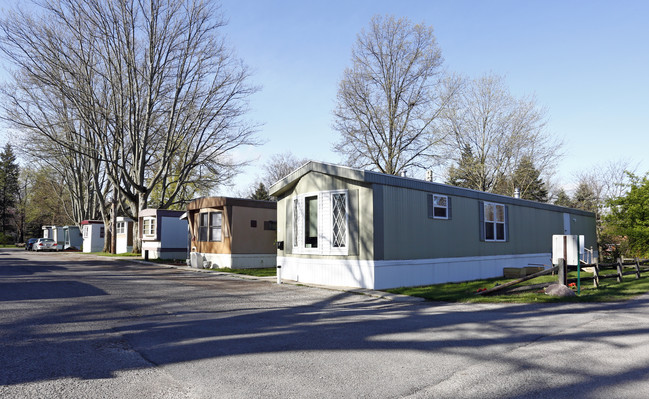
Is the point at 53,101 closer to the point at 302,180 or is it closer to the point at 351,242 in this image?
Result: the point at 302,180

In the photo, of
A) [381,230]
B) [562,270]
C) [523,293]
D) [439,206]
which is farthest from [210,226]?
[562,270]

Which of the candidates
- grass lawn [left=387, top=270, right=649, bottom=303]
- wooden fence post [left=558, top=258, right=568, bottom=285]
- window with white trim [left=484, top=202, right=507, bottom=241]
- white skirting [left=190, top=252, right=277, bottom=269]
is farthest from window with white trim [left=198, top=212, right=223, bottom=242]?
wooden fence post [left=558, top=258, right=568, bottom=285]

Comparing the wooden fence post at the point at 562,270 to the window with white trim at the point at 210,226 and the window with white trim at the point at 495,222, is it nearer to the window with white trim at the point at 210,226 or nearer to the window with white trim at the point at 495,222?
the window with white trim at the point at 495,222

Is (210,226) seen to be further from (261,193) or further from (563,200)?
(563,200)

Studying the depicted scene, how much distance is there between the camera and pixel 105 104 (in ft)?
89.4

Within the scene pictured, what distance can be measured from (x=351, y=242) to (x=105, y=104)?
21.1 meters

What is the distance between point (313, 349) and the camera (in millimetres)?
6113

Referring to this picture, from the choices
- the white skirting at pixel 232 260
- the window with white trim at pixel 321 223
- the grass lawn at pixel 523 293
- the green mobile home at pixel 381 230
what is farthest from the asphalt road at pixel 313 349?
the white skirting at pixel 232 260

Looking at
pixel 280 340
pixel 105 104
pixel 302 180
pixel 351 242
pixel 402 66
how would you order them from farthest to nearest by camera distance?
pixel 402 66 < pixel 105 104 < pixel 302 180 < pixel 351 242 < pixel 280 340

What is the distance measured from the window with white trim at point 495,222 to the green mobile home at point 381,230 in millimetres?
41

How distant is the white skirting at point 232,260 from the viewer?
20.3 m

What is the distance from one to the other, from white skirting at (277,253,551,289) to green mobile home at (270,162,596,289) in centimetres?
3

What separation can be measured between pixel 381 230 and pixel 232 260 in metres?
9.36

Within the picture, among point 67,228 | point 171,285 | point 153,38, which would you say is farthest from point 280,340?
point 67,228
